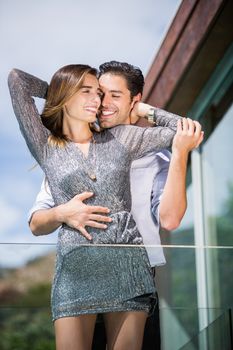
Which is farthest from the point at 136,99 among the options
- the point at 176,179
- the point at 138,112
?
the point at 176,179

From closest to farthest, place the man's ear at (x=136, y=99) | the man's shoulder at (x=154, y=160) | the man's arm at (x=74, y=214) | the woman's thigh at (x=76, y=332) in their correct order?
the woman's thigh at (x=76, y=332), the man's arm at (x=74, y=214), the man's shoulder at (x=154, y=160), the man's ear at (x=136, y=99)

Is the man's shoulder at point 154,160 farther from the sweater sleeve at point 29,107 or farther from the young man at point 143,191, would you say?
the sweater sleeve at point 29,107

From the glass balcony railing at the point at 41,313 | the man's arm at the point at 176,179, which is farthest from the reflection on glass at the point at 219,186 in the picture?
the man's arm at the point at 176,179

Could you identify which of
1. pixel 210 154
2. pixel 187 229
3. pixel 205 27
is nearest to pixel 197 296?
pixel 187 229

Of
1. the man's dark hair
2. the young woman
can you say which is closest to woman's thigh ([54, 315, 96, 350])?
the young woman

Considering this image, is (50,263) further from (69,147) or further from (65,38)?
(65,38)

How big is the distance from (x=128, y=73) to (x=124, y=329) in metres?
0.90

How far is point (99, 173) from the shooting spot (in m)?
3.53

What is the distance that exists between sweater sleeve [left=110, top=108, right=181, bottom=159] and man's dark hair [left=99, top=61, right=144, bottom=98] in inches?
7.3

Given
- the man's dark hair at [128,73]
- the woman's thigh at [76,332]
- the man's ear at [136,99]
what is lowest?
the woman's thigh at [76,332]

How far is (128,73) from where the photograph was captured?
150 inches

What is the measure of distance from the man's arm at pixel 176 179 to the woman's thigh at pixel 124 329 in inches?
15.7

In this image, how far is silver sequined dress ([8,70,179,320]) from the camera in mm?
3424

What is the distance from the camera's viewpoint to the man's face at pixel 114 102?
3.71 m
